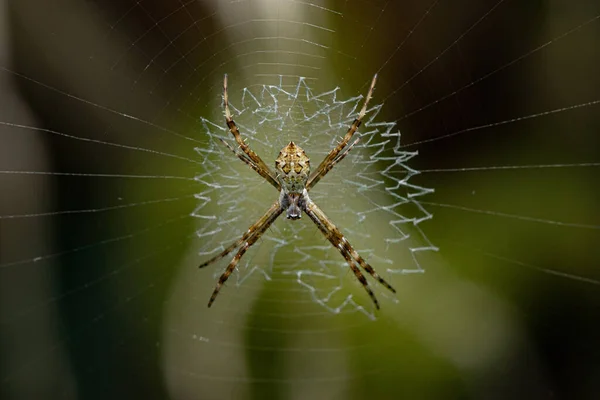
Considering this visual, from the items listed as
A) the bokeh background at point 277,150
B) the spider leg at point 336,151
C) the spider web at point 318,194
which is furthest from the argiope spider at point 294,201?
the bokeh background at point 277,150

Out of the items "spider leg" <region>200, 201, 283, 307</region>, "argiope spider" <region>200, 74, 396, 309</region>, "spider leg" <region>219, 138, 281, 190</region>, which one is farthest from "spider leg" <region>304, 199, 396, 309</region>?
"spider leg" <region>219, 138, 281, 190</region>

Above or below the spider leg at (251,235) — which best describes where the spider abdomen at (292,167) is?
above

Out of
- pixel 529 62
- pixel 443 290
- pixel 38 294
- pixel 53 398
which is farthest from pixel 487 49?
pixel 53 398

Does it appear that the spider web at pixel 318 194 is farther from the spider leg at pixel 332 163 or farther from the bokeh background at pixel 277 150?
the spider leg at pixel 332 163

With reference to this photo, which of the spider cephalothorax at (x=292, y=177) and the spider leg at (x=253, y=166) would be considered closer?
the spider leg at (x=253, y=166)

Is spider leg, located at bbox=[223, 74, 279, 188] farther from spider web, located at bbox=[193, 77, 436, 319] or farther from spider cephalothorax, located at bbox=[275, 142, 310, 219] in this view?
spider web, located at bbox=[193, 77, 436, 319]

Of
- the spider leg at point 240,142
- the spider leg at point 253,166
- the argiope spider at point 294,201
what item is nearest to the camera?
the spider leg at point 240,142

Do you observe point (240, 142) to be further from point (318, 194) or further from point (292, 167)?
point (318, 194)

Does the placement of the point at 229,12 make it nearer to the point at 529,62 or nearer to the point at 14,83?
the point at 14,83
